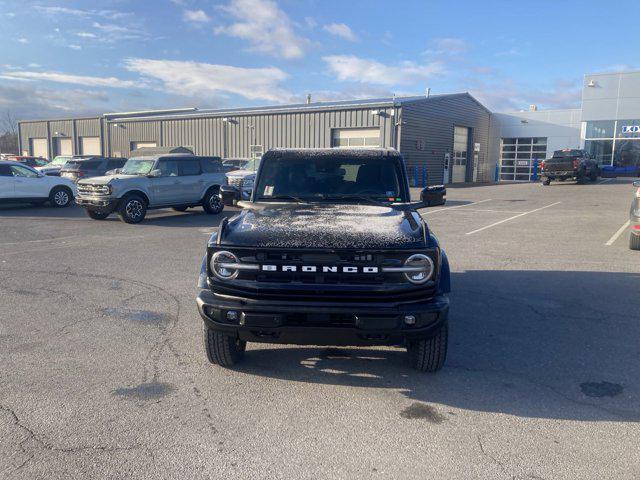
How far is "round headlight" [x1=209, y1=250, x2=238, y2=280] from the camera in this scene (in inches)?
160

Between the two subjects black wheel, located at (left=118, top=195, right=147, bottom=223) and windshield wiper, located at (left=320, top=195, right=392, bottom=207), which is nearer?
windshield wiper, located at (left=320, top=195, right=392, bottom=207)

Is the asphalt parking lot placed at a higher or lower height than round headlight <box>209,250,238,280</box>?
lower

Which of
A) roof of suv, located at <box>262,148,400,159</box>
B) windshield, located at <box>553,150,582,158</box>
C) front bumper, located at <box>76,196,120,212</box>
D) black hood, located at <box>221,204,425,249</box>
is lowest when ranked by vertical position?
front bumper, located at <box>76,196,120,212</box>

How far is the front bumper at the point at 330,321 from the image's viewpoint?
382 cm

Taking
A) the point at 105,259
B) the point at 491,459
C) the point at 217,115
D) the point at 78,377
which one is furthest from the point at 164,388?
the point at 217,115

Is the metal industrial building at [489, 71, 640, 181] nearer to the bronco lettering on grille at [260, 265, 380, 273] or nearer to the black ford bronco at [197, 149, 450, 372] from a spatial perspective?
the black ford bronco at [197, 149, 450, 372]

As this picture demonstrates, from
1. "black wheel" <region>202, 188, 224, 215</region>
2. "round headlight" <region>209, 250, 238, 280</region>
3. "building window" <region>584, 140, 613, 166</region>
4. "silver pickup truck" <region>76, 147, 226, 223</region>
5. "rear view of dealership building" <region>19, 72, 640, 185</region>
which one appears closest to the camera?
"round headlight" <region>209, 250, 238, 280</region>

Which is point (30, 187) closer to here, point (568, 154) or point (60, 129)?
point (568, 154)

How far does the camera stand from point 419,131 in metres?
31.9

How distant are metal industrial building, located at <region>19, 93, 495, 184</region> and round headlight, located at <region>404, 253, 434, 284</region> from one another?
26511 millimetres

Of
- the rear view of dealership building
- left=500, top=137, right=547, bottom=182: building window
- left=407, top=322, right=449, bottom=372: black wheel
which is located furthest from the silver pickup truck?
left=500, top=137, right=547, bottom=182: building window

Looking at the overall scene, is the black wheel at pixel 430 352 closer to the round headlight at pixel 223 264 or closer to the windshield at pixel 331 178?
A: the round headlight at pixel 223 264

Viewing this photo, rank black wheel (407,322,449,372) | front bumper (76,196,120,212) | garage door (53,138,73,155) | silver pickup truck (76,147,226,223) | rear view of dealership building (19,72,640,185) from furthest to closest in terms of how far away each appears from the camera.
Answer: garage door (53,138,73,155), rear view of dealership building (19,72,640,185), silver pickup truck (76,147,226,223), front bumper (76,196,120,212), black wheel (407,322,449,372)

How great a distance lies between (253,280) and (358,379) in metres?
1.22
